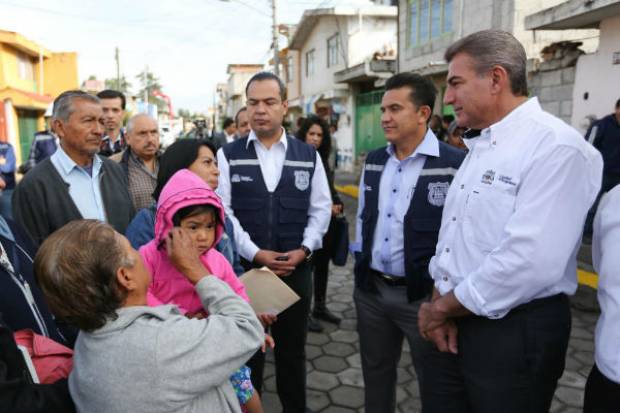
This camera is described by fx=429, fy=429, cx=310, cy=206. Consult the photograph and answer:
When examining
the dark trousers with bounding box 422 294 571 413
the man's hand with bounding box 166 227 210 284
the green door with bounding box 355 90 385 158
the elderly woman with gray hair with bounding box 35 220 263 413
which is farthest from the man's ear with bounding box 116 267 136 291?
the green door with bounding box 355 90 385 158

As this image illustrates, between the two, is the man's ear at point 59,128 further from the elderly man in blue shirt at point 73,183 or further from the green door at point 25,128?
the green door at point 25,128

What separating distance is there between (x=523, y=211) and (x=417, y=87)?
44.3 inches

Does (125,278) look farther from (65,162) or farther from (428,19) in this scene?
(428,19)

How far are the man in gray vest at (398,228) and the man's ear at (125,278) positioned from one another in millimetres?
1495

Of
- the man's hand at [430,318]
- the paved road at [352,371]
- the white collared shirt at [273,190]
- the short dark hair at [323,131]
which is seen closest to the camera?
the man's hand at [430,318]

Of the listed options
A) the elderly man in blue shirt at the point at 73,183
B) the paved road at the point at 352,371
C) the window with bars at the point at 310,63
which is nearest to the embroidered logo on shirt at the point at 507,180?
the paved road at the point at 352,371

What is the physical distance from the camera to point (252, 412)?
1.78m

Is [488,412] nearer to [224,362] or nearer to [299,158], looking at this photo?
[224,362]

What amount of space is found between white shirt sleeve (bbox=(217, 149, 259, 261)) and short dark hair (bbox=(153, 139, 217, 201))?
48 centimetres

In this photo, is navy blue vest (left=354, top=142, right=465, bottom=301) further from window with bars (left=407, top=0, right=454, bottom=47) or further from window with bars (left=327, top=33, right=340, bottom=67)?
window with bars (left=327, top=33, right=340, bottom=67)

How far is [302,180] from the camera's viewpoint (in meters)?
2.84

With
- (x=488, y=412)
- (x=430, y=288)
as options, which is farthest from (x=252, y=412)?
(x=430, y=288)

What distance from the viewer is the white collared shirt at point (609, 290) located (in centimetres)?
144

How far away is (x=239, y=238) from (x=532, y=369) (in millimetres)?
1726
